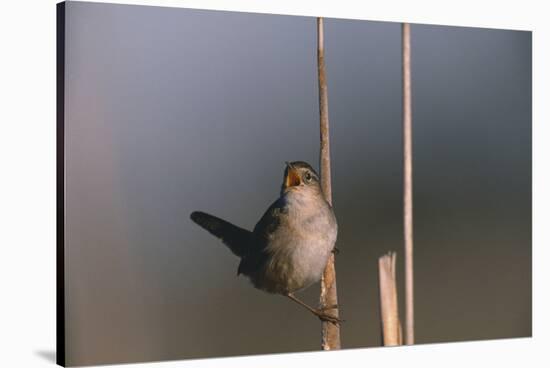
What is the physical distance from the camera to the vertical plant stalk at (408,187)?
15.7 feet

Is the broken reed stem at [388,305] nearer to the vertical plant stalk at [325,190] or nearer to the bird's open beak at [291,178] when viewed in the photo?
the vertical plant stalk at [325,190]

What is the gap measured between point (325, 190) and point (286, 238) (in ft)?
1.13

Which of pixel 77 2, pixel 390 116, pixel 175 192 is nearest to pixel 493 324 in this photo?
pixel 390 116

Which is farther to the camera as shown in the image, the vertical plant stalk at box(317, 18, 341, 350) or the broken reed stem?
the vertical plant stalk at box(317, 18, 341, 350)

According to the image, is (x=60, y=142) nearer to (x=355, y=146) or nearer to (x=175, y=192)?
(x=175, y=192)

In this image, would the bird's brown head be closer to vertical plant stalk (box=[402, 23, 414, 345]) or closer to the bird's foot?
vertical plant stalk (box=[402, 23, 414, 345])

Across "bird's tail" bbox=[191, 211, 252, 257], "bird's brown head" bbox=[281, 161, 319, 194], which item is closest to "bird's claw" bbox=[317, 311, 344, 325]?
"bird's tail" bbox=[191, 211, 252, 257]

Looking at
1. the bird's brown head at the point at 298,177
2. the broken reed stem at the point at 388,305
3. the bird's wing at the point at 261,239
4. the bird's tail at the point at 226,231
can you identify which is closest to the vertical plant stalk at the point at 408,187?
the broken reed stem at the point at 388,305

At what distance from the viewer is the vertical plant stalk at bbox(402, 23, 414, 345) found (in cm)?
479

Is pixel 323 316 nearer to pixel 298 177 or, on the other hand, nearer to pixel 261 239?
pixel 261 239

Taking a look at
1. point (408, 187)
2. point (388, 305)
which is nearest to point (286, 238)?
point (388, 305)

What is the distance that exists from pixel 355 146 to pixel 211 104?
2.75 ft

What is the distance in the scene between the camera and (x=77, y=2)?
14.6 feet

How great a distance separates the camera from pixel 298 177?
4.84m
